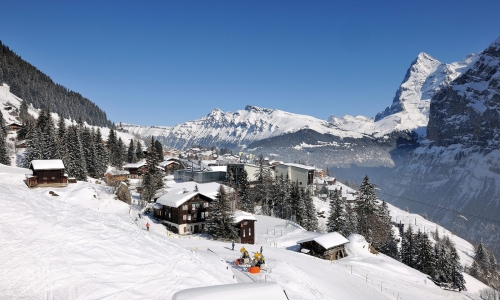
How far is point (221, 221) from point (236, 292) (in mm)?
33464

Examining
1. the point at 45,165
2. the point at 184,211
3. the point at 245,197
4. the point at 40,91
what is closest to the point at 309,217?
the point at 245,197

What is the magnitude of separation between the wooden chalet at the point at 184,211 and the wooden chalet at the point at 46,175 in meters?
14.1

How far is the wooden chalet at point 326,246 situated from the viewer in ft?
130

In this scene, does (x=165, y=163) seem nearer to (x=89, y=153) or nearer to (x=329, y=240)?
(x=89, y=153)

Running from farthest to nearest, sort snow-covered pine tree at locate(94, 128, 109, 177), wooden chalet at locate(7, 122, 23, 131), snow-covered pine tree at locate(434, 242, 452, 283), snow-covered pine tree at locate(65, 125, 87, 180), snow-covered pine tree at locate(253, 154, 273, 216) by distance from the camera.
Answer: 1. wooden chalet at locate(7, 122, 23, 131)
2. snow-covered pine tree at locate(253, 154, 273, 216)
3. snow-covered pine tree at locate(94, 128, 109, 177)
4. snow-covered pine tree at locate(65, 125, 87, 180)
5. snow-covered pine tree at locate(434, 242, 452, 283)

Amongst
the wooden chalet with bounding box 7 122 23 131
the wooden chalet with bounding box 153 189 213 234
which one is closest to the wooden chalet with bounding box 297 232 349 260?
the wooden chalet with bounding box 153 189 213 234

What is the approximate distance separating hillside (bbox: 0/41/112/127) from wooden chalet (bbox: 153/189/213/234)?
101880 mm

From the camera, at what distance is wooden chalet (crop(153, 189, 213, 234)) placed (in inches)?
1711

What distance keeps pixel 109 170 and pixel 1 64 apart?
11400 cm

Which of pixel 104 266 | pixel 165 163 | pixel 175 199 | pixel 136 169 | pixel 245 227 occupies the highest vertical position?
pixel 165 163

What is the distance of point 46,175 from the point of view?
42.5 m

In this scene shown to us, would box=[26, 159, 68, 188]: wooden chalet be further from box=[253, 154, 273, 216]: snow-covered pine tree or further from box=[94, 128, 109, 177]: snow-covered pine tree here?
box=[253, 154, 273, 216]: snow-covered pine tree

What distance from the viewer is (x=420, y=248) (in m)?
54.1

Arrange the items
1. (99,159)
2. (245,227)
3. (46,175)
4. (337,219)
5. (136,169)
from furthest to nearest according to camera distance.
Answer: (136,169)
(99,159)
(337,219)
(245,227)
(46,175)
